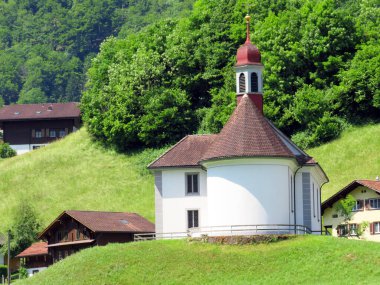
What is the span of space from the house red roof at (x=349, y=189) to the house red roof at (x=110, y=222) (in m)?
12.9

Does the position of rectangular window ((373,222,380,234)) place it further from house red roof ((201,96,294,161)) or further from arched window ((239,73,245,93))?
arched window ((239,73,245,93))

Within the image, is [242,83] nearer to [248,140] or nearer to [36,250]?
[248,140]

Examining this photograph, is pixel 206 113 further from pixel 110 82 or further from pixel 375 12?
pixel 375 12

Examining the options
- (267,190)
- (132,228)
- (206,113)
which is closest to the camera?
(267,190)

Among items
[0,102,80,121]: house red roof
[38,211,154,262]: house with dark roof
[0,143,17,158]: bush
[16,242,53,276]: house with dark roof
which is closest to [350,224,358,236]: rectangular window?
[38,211,154,262]: house with dark roof

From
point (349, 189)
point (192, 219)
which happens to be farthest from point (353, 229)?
point (192, 219)

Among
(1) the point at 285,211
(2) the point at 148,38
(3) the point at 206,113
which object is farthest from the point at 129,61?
(1) the point at 285,211

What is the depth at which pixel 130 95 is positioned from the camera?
122 m

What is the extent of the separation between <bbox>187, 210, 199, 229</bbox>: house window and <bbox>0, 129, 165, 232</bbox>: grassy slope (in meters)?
19.9

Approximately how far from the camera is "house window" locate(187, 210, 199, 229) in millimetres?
83500

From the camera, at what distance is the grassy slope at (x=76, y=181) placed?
109375mm

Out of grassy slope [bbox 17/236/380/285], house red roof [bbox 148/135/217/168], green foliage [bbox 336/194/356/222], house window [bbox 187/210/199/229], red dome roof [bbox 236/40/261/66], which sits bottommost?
grassy slope [bbox 17/236/380/285]

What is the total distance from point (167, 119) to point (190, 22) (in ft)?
42.0

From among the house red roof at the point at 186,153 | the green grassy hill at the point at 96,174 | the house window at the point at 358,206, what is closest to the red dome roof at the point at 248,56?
the house red roof at the point at 186,153
